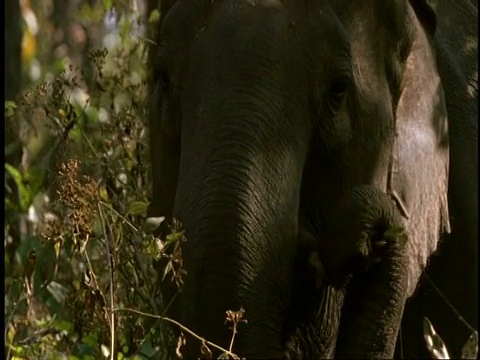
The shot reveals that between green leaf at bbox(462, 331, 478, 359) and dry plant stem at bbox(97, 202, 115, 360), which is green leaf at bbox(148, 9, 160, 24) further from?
dry plant stem at bbox(97, 202, 115, 360)

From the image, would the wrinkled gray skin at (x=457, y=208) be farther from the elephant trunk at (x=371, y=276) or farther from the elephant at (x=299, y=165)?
the elephant trunk at (x=371, y=276)

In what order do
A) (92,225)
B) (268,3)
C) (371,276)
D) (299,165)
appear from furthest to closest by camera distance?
(371,276) → (268,3) → (299,165) → (92,225)

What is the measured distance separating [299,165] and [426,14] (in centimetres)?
97

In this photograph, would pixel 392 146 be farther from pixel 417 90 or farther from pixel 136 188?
pixel 136 188

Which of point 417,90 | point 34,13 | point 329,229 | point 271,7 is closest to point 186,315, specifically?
point 329,229

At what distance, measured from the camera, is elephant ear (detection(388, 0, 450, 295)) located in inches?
197

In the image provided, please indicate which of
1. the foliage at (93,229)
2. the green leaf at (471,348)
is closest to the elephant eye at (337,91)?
the foliage at (93,229)

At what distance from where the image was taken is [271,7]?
4590 millimetres

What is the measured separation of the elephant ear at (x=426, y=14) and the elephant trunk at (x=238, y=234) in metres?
0.99

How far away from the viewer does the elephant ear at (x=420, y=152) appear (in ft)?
16.4

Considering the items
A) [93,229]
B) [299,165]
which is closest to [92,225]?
[93,229]

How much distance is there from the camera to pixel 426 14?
5.25 meters

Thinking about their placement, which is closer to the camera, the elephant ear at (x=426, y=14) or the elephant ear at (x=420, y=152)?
the elephant ear at (x=420, y=152)

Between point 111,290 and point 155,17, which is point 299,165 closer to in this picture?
point 111,290
